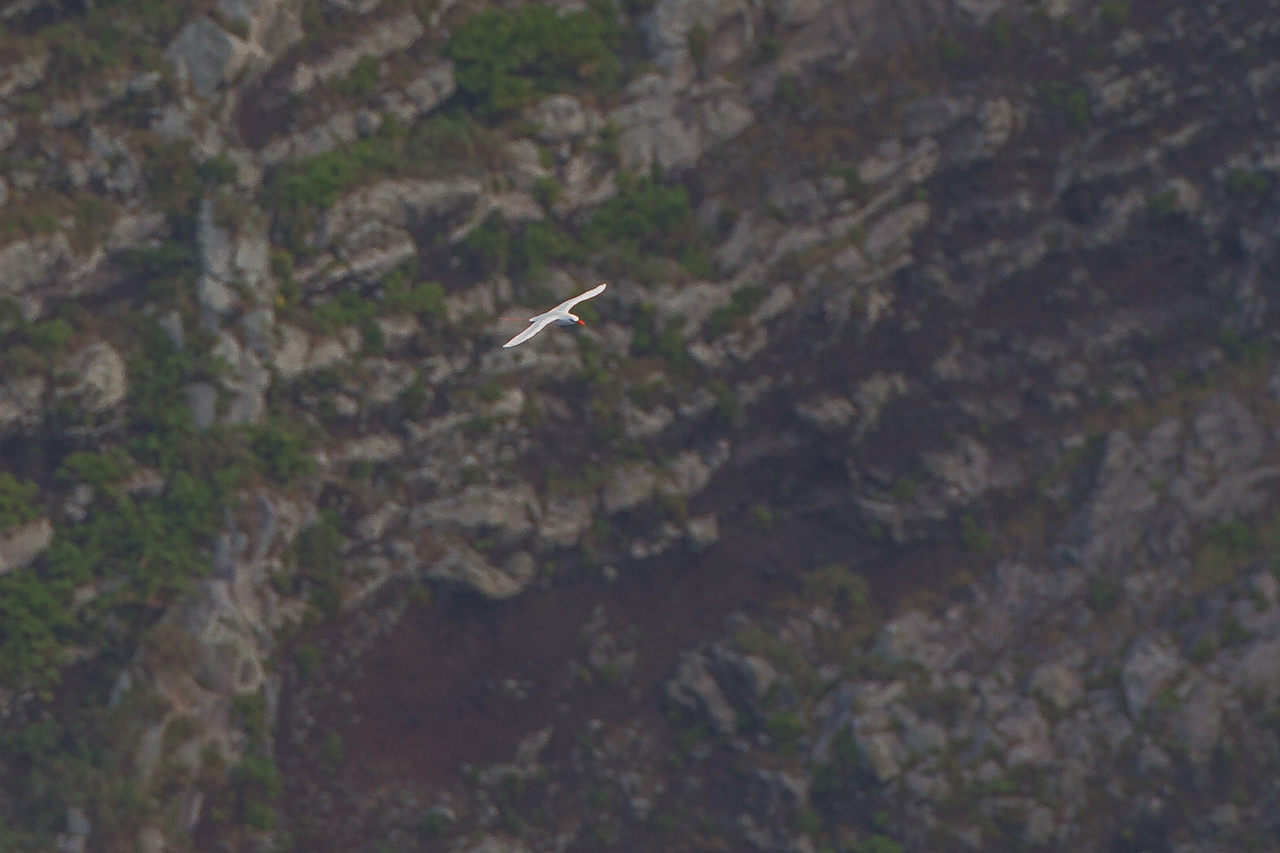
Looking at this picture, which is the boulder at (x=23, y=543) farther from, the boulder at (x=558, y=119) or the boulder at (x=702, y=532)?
the boulder at (x=558, y=119)

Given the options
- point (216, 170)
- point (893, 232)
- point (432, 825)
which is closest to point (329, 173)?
point (216, 170)

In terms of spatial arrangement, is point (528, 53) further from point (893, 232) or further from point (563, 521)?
point (563, 521)

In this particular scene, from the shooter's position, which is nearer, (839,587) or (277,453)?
(277,453)

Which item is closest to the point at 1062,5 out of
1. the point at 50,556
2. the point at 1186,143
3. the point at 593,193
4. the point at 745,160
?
the point at 1186,143

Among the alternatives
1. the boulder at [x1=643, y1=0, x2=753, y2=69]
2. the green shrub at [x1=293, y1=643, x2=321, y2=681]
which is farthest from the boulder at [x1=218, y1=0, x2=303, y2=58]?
the green shrub at [x1=293, y1=643, x2=321, y2=681]

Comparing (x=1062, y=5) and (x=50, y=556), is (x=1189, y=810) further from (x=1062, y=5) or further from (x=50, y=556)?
(x=50, y=556)

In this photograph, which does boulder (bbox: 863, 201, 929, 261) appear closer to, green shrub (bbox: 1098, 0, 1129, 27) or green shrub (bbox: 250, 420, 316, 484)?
green shrub (bbox: 1098, 0, 1129, 27)
